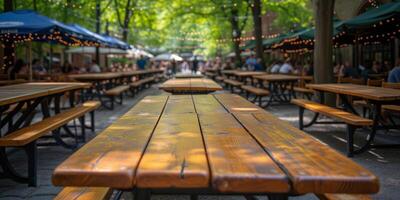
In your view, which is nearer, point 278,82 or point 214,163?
point 214,163

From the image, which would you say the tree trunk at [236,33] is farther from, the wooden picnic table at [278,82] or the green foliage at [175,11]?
the wooden picnic table at [278,82]

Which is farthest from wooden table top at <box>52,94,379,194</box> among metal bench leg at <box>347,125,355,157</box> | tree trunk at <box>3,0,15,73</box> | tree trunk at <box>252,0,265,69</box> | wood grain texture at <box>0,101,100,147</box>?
tree trunk at <box>252,0,265,69</box>

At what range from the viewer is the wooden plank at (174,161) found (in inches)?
80.7

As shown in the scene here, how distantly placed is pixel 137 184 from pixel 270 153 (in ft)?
2.53

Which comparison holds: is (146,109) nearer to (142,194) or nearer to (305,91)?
(142,194)

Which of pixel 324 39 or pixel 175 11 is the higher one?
pixel 175 11

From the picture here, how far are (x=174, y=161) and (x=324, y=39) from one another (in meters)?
10.2

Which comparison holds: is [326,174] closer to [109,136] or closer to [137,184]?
[137,184]

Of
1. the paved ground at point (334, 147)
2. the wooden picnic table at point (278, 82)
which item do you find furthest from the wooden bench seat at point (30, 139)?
the wooden picnic table at point (278, 82)

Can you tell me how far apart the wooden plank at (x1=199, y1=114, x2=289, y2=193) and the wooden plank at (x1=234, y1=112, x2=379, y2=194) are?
0.06 metres

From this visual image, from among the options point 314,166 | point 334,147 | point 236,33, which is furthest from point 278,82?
point 236,33

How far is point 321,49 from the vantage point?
39.0 feet

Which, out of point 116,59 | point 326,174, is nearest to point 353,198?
point 326,174

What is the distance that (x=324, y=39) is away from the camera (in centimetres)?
1183
